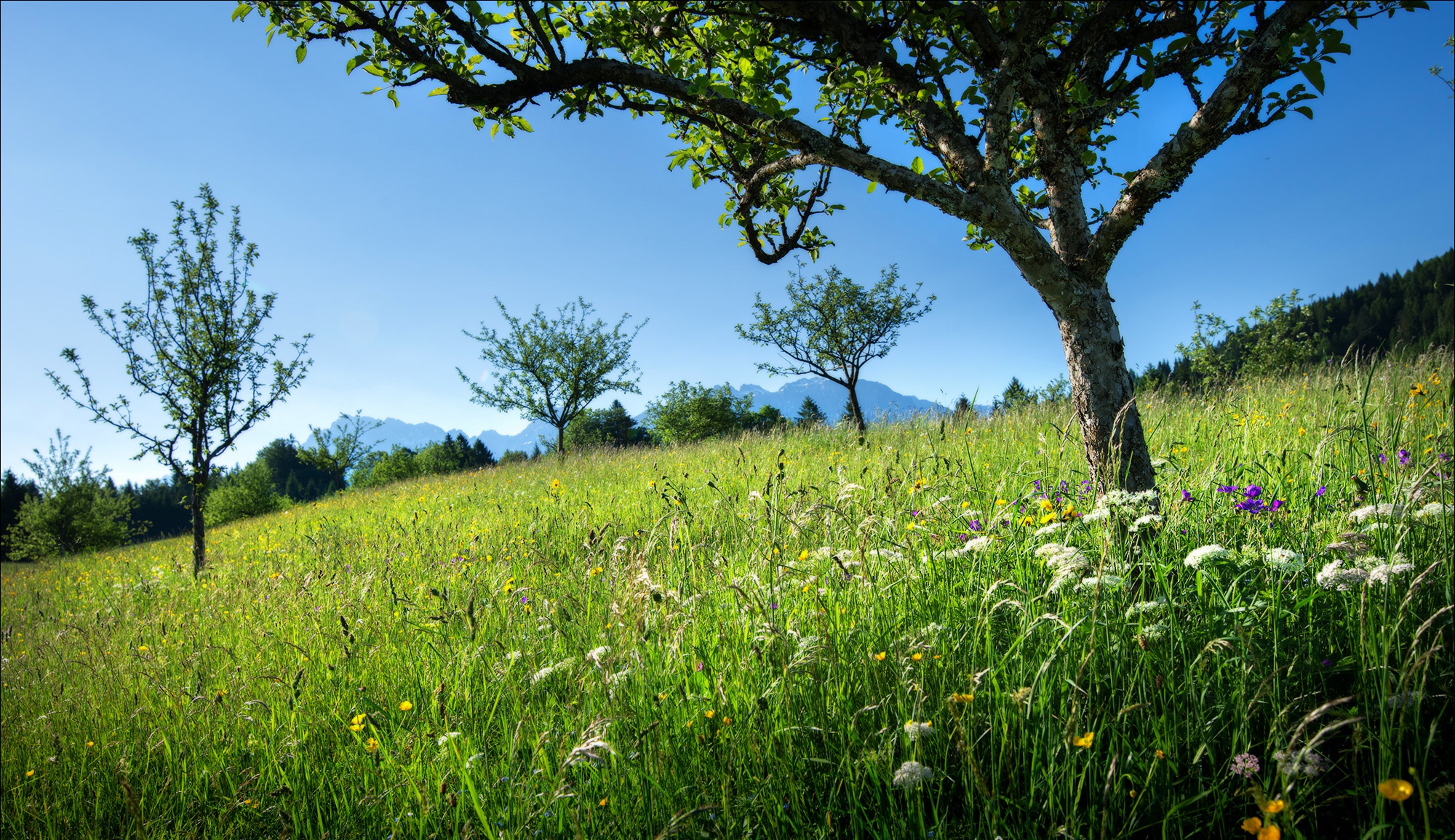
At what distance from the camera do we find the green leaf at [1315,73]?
2.21 meters

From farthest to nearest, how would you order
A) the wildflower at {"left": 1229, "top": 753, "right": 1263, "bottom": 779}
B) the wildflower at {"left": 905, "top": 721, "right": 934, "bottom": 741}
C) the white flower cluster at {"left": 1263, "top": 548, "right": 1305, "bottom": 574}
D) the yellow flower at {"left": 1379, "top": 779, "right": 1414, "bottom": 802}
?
the white flower cluster at {"left": 1263, "top": 548, "right": 1305, "bottom": 574}
the wildflower at {"left": 905, "top": 721, "right": 934, "bottom": 741}
the wildflower at {"left": 1229, "top": 753, "right": 1263, "bottom": 779}
the yellow flower at {"left": 1379, "top": 779, "right": 1414, "bottom": 802}

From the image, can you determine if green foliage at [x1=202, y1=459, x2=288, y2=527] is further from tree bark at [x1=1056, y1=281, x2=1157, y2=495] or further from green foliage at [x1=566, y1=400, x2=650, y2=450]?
tree bark at [x1=1056, y1=281, x2=1157, y2=495]

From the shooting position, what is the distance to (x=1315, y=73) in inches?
87.9

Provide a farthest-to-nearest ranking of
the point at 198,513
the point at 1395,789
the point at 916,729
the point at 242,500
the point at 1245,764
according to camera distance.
A: the point at 242,500, the point at 198,513, the point at 916,729, the point at 1245,764, the point at 1395,789

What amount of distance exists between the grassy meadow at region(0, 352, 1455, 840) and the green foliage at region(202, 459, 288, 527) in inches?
1747

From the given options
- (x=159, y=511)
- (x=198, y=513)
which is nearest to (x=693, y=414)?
(x=198, y=513)

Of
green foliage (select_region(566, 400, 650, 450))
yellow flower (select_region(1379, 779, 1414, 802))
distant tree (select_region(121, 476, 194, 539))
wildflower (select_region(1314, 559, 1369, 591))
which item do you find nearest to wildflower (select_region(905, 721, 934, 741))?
yellow flower (select_region(1379, 779, 1414, 802))

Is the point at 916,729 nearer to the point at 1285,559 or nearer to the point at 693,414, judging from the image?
the point at 1285,559

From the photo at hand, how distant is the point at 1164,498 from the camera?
2.74 m

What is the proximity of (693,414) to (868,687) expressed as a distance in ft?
167

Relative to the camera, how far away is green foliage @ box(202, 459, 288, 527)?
3866 centimetres

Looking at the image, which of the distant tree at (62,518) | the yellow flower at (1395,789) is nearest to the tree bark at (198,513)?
the yellow flower at (1395,789)

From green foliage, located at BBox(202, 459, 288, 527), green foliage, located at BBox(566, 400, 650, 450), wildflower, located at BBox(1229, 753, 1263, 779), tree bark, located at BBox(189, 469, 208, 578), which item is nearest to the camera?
wildflower, located at BBox(1229, 753, 1263, 779)

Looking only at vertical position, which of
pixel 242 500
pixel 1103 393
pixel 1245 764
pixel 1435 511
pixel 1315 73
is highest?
pixel 1315 73
